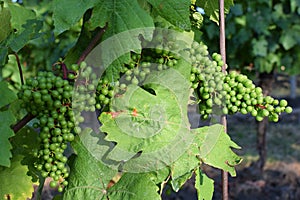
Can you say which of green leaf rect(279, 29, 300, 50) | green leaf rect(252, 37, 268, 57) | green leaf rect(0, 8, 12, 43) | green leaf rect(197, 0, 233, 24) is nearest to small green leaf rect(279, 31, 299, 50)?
green leaf rect(279, 29, 300, 50)

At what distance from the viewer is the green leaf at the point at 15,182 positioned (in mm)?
1193

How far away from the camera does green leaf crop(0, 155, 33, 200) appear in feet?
3.92

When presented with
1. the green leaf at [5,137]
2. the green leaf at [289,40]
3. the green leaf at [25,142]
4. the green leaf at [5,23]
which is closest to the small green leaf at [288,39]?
the green leaf at [289,40]

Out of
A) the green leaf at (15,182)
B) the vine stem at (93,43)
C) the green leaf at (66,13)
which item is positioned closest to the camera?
the green leaf at (66,13)

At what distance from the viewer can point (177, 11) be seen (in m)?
0.96

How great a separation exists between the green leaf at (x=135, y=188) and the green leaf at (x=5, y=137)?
0.80 ft

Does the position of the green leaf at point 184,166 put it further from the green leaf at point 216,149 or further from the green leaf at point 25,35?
the green leaf at point 25,35

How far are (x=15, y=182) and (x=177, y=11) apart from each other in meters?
0.61

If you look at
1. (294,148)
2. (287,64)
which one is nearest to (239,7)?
(287,64)

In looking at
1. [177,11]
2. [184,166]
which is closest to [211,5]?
[177,11]

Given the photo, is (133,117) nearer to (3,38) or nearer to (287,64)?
(3,38)

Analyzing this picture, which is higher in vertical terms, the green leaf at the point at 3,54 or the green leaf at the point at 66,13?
the green leaf at the point at 66,13

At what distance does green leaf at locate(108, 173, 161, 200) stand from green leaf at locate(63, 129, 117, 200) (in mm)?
34

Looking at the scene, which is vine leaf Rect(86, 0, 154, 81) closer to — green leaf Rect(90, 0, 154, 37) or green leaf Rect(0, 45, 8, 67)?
green leaf Rect(90, 0, 154, 37)
